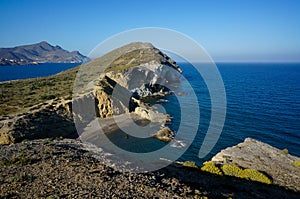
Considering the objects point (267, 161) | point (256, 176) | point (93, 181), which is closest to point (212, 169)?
point (256, 176)

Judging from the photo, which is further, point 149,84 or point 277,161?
point 149,84

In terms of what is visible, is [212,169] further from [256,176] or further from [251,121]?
[251,121]

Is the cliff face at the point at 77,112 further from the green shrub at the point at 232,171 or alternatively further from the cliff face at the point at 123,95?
the green shrub at the point at 232,171

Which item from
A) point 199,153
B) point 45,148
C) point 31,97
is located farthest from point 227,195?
point 31,97

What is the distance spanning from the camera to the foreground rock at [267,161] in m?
21.5

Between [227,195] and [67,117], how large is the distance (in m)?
33.2

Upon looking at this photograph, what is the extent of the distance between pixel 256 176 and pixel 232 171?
2166mm

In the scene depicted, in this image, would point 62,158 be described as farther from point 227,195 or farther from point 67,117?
point 67,117

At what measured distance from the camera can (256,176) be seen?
2088 cm

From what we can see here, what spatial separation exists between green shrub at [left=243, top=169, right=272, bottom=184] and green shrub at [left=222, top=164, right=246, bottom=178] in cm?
44

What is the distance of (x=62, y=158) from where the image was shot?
696 inches

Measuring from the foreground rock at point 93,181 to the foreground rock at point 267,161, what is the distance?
8.79 ft

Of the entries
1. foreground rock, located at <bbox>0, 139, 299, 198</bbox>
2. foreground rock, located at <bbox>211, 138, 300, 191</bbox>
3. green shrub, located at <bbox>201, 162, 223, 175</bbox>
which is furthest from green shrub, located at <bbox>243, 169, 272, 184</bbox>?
green shrub, located at <bbox>201, 162, 223, 175</bbox>

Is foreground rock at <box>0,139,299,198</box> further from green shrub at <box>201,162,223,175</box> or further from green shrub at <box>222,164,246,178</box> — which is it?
green shrub at <box>222,164,246,178</box>
